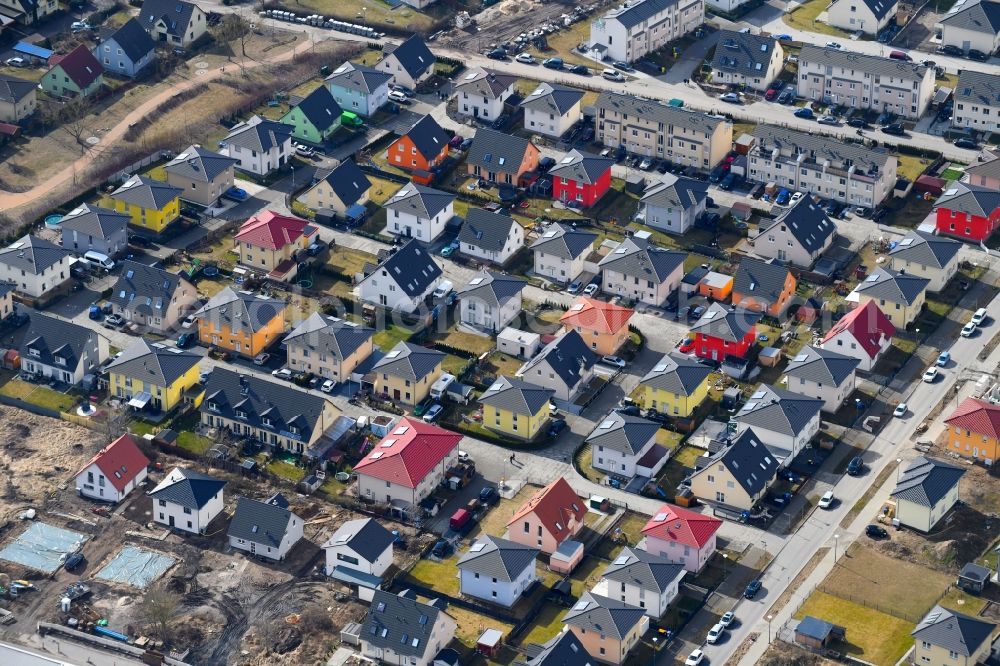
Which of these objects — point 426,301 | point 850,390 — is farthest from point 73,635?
point 850,390

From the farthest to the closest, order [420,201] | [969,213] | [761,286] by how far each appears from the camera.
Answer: [420,201]
[969,213]
[761,286]

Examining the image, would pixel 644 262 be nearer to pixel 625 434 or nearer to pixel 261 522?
pixel 625 434

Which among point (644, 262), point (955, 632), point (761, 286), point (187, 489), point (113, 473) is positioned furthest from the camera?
point (644, 262)

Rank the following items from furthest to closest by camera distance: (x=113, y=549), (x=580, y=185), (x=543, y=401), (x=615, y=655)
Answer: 1. (x=580, y=185)
2. (x=543, y=401)
3. (x=113, y=549)
4. (x=615, y=655)

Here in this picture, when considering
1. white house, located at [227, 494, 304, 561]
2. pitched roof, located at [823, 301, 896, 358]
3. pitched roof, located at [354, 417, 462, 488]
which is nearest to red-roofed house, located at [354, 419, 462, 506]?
pitched roof, located at [354, 417, 462, 488]

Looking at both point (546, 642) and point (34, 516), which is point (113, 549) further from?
point (546, 642)

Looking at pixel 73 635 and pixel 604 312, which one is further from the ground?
pixel 604 312

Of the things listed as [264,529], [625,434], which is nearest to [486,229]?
[625,434]

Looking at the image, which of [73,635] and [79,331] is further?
[79,331]

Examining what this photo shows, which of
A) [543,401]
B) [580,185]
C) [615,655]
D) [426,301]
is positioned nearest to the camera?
[615,655]
